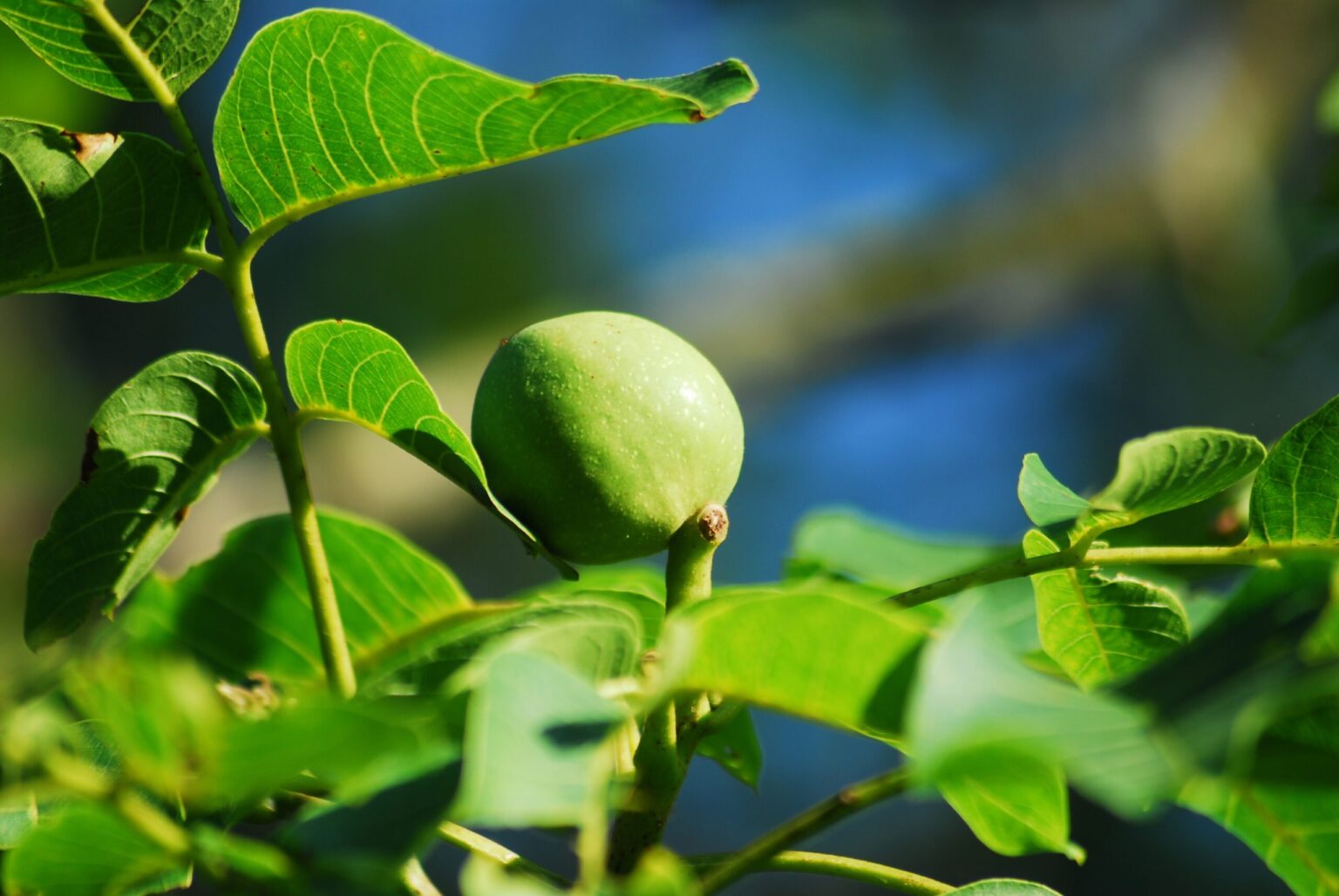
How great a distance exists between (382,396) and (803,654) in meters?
0.41

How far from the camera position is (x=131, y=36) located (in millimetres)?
866

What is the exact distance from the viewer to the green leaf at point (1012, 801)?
1.53ft

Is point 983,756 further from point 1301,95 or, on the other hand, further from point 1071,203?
point 1301,95

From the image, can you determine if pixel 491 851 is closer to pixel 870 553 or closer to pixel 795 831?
pixel 795 831

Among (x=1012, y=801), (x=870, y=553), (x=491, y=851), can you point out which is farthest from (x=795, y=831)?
(x=870, y=553)

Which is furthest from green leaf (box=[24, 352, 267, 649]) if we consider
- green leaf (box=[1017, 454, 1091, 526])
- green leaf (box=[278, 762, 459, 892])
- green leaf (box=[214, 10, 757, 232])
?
green leaf (box=[1017, 454, 1091, 526])

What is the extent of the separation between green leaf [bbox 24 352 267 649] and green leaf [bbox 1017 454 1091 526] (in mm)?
552

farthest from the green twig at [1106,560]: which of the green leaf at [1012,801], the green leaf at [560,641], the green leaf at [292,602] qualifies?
the green leaf at [292,602]

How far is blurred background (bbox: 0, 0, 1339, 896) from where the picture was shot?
13.0ft

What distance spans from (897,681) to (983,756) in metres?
0.10

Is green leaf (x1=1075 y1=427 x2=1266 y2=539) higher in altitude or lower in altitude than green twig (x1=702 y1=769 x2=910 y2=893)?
higher

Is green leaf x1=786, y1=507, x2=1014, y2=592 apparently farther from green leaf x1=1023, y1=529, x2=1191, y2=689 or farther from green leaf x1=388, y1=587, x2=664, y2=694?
green leaf x1=388, y1=587, x2=664, y2=694

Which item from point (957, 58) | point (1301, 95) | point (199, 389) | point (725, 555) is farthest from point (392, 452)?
point (957, 58)

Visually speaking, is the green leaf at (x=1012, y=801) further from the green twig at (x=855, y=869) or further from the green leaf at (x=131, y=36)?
the green leaf at (x=131, y=36)
